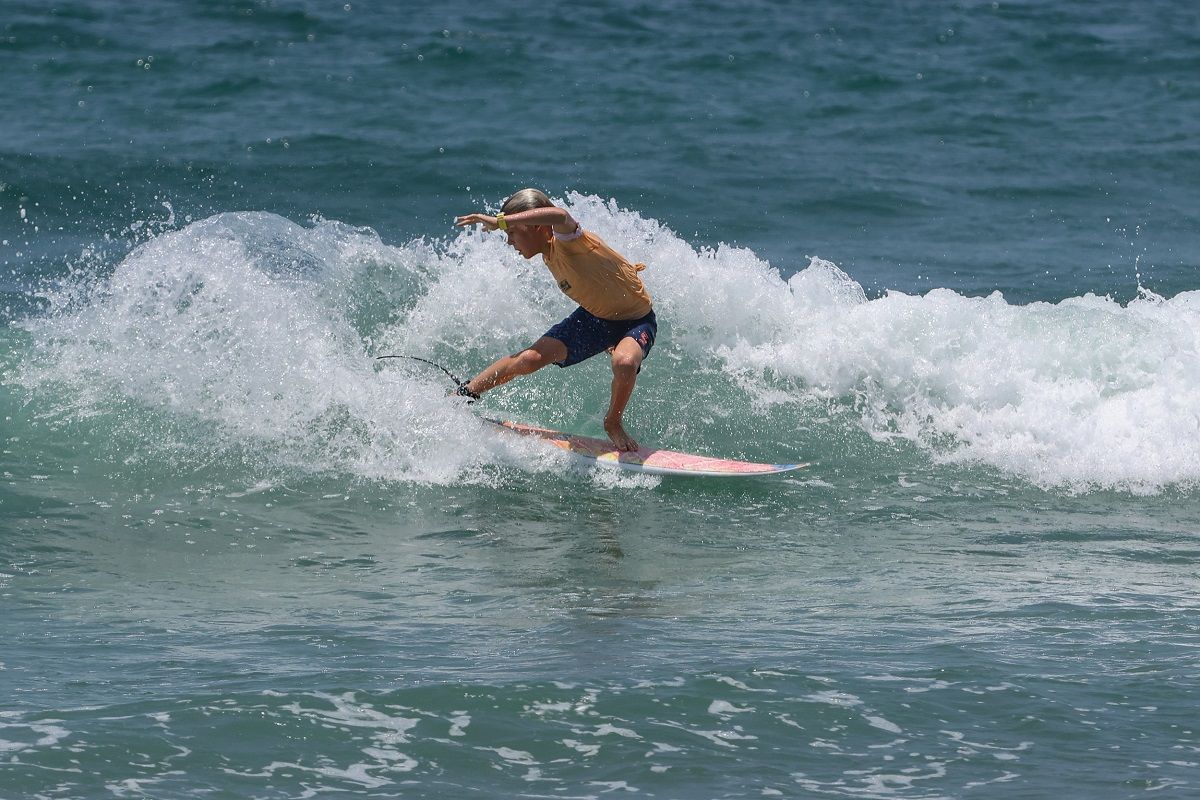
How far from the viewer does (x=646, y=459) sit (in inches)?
332

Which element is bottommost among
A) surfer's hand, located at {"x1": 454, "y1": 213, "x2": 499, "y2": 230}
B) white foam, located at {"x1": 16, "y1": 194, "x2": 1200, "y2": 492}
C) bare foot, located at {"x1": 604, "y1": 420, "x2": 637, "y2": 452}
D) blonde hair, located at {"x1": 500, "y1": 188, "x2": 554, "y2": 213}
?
bare foot, located at {"x1": 604, "y1": 420, "x2": 637, "y2": 452}

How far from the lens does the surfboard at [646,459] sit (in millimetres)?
8367

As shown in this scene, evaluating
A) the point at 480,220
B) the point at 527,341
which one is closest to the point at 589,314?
the point at 480,220

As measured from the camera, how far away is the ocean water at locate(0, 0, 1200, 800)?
492 cm

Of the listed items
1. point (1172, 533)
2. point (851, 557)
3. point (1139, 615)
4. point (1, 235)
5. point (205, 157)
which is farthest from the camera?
point (205, 157)

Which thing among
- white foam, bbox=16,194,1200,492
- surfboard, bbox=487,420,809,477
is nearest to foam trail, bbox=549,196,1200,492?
white foam, bbox=16,194,1200,492

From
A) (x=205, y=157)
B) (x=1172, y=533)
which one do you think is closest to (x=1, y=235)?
(x=205, y=157)

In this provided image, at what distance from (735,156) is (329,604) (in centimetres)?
1106

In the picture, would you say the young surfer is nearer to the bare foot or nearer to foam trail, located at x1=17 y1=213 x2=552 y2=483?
the bare foot

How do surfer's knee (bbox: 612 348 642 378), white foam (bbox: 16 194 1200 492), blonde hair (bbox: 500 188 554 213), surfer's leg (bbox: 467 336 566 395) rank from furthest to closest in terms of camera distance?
1. white foam (bbox: 16 194 1200 492)
2. surfer's leg (bbox: 467 336 566 395)
3. surfer's knee (bbox: 612 348 642 378)
4. blonde hair (bbox: 500 188 554 213)

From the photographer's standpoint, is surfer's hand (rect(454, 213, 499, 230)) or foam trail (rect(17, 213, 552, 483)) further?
foam trail (rect(17, 213, 552, 483))

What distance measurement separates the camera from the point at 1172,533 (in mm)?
7695

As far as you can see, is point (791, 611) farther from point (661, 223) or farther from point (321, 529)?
point (661, 223)

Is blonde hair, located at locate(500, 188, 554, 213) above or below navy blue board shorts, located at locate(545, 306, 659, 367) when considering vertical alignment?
above
